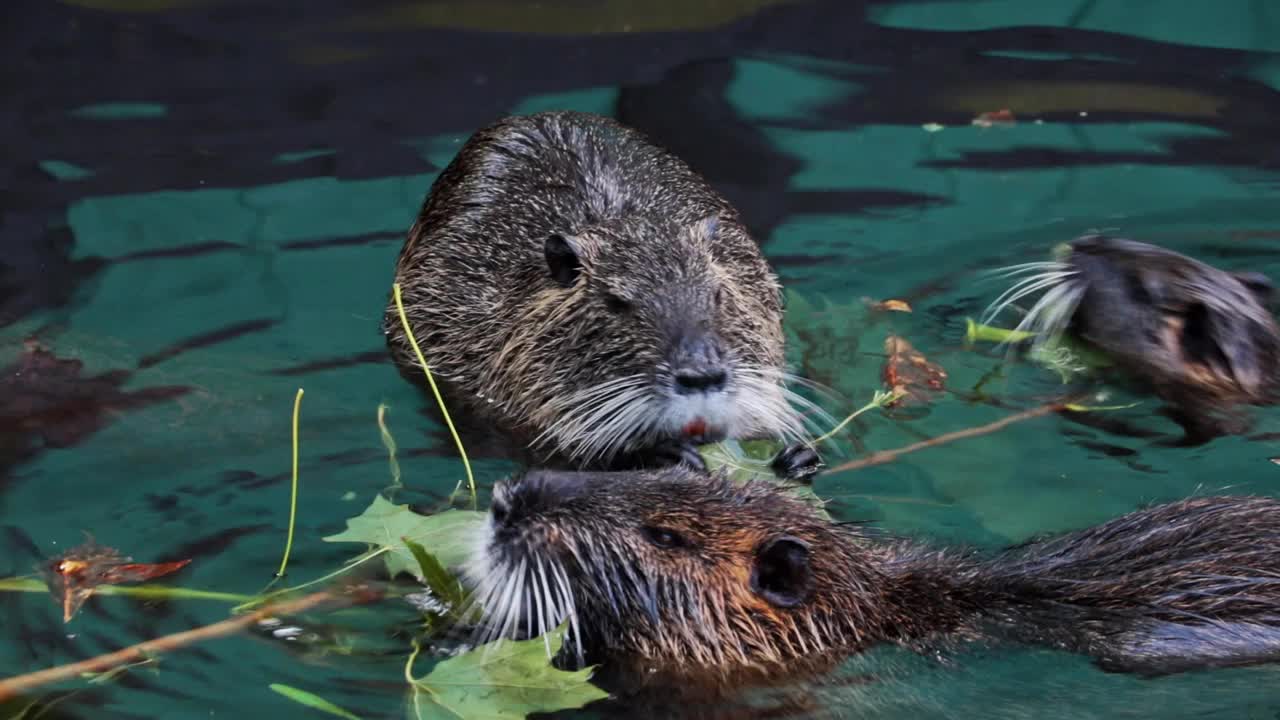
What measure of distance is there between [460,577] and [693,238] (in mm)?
1723

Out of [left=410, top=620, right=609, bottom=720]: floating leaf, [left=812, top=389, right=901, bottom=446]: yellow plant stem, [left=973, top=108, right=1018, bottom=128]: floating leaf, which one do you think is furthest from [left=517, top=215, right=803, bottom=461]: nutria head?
[left=973, top=108, right=1018, bottom=128]: floating leaf

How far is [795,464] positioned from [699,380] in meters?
0.36

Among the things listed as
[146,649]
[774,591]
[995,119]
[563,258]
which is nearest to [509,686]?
[774,591]

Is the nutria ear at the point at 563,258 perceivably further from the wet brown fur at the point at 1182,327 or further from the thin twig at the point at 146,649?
the wet brown fur at the point at 1182,327

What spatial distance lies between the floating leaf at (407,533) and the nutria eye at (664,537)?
470 mm

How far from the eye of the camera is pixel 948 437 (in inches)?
221

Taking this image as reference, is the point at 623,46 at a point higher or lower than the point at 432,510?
higher

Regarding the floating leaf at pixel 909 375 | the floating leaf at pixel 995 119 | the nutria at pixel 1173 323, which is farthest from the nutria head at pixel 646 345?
the floating leaf at pixel 995 119

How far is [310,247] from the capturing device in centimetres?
709

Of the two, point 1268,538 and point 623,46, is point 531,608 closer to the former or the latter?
point 1268,538

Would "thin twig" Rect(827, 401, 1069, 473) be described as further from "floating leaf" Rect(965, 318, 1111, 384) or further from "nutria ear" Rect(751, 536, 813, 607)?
"nutria ear" Rect(751, 536, 813, 607)

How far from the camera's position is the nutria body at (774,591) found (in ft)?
13.4

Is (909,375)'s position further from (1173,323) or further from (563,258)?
(563,258)

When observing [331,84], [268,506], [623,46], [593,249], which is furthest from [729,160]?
[268,506]
